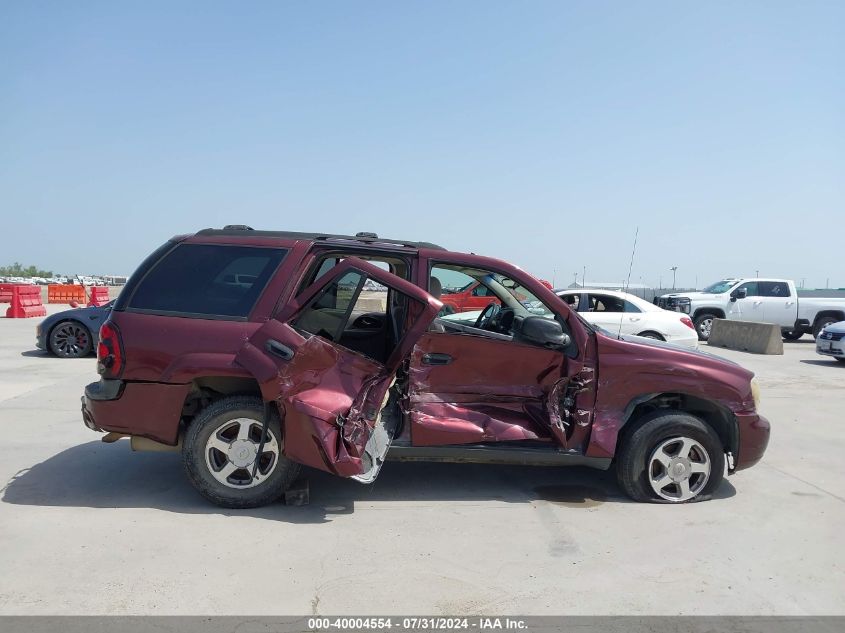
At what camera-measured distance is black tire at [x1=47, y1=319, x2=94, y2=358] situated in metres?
11.8

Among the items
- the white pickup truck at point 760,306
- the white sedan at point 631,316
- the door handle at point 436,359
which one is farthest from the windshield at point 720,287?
the door handle at point 436,359

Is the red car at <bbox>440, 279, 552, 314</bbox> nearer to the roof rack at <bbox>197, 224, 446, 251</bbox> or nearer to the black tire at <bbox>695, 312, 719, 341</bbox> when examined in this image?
the roof rack at <bbox>197, 224, 446, 251</bbox>

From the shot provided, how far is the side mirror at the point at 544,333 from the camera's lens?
4.78 m

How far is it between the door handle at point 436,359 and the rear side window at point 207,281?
131 cm

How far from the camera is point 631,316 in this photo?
41.1ft

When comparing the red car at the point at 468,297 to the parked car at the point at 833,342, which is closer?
the red car at the point at 468,297

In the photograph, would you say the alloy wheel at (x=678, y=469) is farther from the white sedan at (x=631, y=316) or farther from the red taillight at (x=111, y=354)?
the white sedan at (x=631, y=316)

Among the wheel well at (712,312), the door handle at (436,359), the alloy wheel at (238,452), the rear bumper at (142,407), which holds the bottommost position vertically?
the alloy wheel at (238,452)

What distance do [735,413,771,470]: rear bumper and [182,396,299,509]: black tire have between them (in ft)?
11.2

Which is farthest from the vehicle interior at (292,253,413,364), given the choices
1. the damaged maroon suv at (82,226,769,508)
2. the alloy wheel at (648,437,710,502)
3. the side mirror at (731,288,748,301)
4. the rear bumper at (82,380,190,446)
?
the side mirror at (731,288,748,301)

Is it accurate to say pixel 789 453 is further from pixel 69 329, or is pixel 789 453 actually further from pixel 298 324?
pixel 69 329

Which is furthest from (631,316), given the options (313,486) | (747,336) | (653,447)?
(313,486)

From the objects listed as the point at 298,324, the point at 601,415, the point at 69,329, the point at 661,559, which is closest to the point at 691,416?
the point at 601,415

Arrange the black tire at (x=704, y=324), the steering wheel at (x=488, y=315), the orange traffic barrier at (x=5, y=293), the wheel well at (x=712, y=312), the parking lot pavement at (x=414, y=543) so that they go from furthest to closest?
the orange traffic barrier at (x=5, y=293)
the wheel well at (x=712, y=312)
the black tire at (x=704, y=324)
the steering wheel at (x=488, y=315)
the parking lot pavement at (x=414, y=543)
